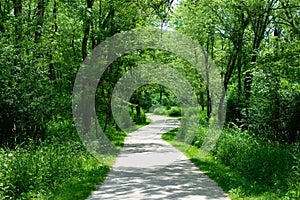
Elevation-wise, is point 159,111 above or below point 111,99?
below

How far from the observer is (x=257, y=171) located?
1038cm

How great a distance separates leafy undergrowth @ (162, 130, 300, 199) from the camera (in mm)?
8383

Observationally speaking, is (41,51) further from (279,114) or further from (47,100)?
(279,114)

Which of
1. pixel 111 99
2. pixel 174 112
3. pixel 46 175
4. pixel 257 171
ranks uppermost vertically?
pixel 111 99

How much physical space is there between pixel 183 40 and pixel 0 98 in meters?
18.1

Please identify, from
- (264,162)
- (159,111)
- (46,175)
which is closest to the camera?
(46,175)

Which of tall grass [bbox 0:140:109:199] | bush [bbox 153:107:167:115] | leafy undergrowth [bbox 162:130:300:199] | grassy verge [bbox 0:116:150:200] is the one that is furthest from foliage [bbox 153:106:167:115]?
tall grass [bbox 0:140:109:199]

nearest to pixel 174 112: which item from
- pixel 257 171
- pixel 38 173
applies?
pixel 257 171

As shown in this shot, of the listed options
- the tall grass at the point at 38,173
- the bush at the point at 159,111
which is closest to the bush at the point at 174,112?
the bush at the point at 159,111

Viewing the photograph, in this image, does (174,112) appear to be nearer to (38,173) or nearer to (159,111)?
(159,111)

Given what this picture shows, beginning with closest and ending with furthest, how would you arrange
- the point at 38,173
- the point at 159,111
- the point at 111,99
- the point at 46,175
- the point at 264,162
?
1. the point at 38,173
2. the point at 46,175
3. the point at 264,162
4. the point at 111,99
5. the point at 159,111

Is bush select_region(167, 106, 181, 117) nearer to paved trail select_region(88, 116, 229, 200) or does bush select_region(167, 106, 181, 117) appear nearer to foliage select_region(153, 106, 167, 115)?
foliage select_region(153, 106, 167, 115)

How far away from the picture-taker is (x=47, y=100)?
1516 cm

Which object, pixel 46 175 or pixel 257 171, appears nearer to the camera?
pixel 46 175
